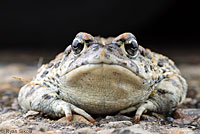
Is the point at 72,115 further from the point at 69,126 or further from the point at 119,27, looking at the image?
the point at 119,27

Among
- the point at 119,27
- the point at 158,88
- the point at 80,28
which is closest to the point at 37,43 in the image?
the point at 80,28

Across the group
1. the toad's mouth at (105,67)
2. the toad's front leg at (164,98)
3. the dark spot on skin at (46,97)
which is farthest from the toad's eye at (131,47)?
the dark spot on skin at (46,97)

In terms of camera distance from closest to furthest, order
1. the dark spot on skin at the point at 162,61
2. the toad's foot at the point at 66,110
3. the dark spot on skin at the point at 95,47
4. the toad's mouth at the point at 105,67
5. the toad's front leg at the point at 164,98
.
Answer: the toad's mouth at the point at 105,67
the dark spot on skin at the point at 95,47
the toad's foot at the point at 66,110
the toad's front leg at the point at 164,98
the dark spot on skin at the point at 162,61

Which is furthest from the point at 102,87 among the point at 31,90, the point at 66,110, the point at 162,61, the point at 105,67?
the point at 162,61

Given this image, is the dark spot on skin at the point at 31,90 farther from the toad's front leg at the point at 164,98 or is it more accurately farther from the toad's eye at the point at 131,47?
the toad's eye at the point at 131,47

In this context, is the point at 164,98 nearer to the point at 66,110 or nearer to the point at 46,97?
the point at 66,110

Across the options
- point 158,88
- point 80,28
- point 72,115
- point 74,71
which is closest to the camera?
point 74,71
